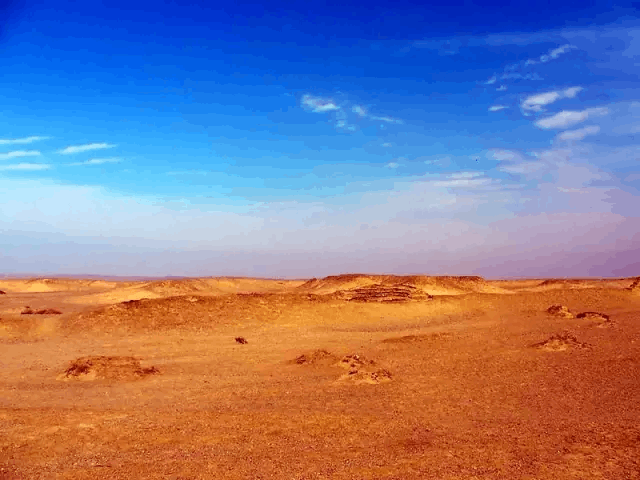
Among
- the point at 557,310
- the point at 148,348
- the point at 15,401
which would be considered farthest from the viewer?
the point at 557,310

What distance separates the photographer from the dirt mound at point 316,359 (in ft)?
60.1

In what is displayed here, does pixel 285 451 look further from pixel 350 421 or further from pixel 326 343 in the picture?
pixel 326 343

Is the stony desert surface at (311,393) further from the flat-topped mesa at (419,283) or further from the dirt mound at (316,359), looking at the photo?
the flat-topped mesa at (419,283)

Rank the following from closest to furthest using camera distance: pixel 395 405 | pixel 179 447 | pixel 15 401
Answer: pixel 179 447 → pixel 395 405 → pixel 15 401

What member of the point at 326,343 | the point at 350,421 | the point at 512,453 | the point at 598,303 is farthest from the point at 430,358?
the point at 598,303

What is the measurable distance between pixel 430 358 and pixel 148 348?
1107 cm

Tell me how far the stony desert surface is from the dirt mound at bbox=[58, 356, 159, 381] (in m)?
0.06

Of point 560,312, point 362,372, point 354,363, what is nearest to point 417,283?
point 560,312

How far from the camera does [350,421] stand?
1176 centimetres

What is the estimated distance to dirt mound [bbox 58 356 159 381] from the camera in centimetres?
1669

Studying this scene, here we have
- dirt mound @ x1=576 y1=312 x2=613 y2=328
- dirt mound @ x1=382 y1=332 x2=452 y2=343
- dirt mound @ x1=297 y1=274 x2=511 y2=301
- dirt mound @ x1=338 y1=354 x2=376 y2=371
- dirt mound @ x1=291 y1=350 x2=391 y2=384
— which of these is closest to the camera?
dirt mound @ x1=291 y1=350 x2=391 y2=384

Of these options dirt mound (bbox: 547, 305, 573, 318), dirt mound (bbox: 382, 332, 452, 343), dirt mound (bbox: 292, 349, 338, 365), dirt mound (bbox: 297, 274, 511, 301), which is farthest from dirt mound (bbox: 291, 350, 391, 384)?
dirt mound (bbox: 297, 274, 511, 301)

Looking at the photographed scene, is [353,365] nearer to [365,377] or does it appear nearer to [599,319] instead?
[365,377]

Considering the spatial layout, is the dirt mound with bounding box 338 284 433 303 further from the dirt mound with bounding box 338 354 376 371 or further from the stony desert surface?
the dirt mound with bounding box 338 354 376 371
